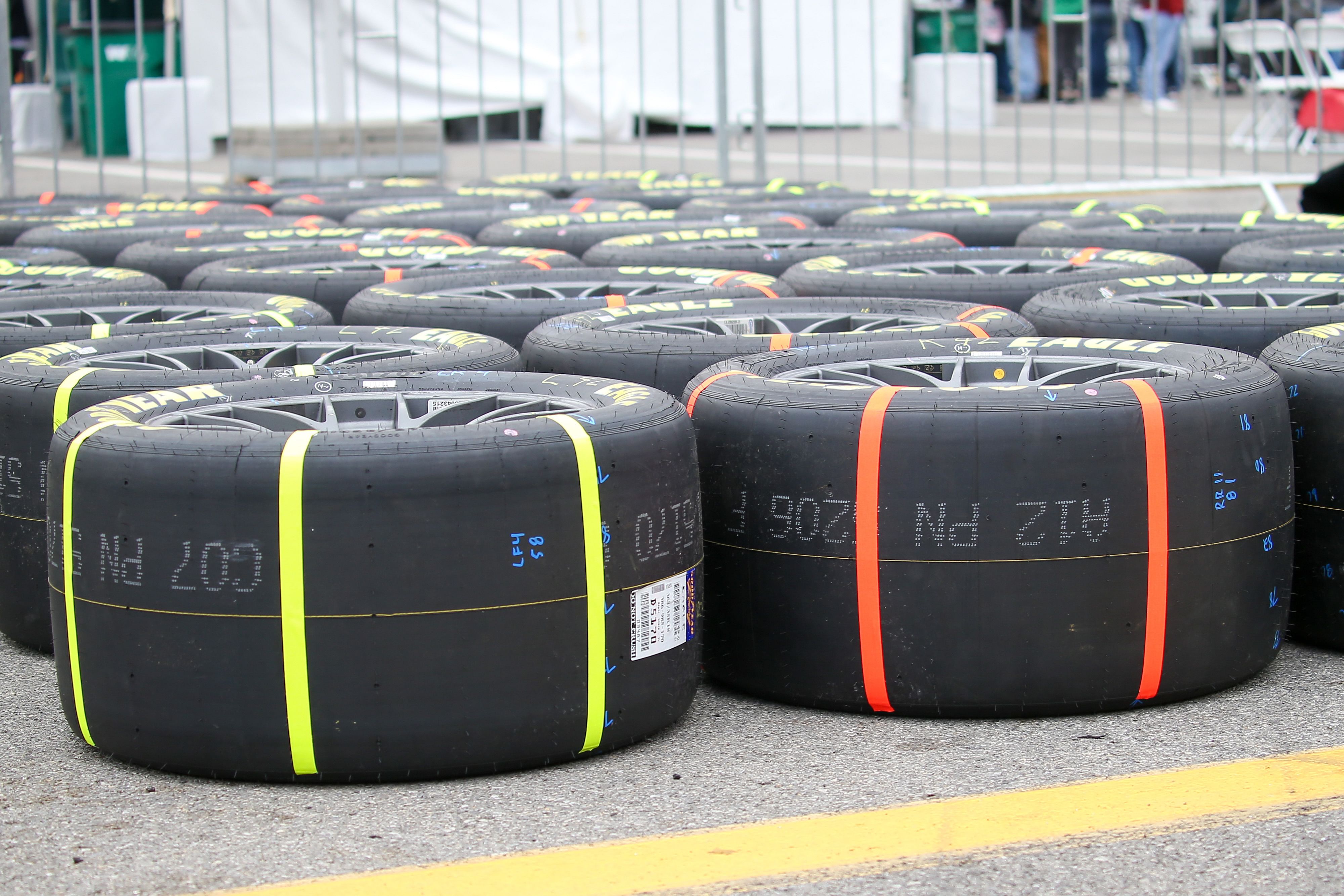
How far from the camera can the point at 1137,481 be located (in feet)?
10.2

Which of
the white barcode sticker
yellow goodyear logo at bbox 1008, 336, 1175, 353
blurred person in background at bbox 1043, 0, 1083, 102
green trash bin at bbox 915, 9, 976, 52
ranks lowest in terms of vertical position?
the white barcode sticker

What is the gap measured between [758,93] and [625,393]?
8.37 m

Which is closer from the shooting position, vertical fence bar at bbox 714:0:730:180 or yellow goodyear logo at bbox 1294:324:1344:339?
yellow goodyear logo at bbox 1294:324:1344:339

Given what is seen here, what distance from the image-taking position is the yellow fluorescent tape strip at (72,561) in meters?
2.90

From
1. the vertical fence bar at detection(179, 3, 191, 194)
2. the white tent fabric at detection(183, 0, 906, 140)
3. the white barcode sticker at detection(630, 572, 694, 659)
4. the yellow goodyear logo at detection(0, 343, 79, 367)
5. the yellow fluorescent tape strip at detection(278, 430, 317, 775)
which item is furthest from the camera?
the white tent fabric at detection(183, 0, 906, 140)

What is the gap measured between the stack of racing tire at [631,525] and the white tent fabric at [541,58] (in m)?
13.4

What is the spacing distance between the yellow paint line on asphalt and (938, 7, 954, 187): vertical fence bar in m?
8.46

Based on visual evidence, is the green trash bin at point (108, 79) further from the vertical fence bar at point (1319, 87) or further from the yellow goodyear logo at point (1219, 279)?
the yellow goodyear logo at point (1219, 279)

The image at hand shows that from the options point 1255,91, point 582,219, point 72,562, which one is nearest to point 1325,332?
point 72,562

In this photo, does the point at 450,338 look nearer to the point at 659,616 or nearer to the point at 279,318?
the point at 279,318

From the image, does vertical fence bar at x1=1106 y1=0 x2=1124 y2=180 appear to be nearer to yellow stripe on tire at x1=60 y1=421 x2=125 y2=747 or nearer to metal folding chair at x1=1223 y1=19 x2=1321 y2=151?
metal folding chair at x1=1223 y1=19 x2=1321 y2=151

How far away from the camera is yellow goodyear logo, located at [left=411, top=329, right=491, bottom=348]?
4.01m

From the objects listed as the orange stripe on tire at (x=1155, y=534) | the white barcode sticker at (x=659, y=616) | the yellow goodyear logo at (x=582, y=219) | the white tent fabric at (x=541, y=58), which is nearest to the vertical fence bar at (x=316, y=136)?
the white tent fabric at (x=541, y=58)

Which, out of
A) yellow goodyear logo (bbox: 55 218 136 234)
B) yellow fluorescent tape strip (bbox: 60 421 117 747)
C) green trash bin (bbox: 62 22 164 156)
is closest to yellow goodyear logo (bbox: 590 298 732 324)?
yellow fluorescent tape strip (bbox: 60 421 117 747)
